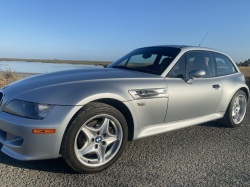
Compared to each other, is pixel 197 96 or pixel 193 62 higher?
pixel 193 62

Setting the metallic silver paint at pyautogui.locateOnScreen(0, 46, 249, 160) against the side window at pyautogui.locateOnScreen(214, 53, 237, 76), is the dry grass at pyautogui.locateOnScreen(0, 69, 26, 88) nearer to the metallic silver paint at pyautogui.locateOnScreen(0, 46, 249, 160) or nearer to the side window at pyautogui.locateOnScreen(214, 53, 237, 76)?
the metallic silver paint at pyautogui.locateOnScreen(0, 46, 249, 160)

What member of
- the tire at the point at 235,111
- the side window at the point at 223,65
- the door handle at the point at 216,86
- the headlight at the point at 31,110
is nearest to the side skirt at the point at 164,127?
the door handle at the point at 216,86

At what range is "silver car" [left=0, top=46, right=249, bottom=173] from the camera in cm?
198

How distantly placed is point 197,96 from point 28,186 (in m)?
2.50

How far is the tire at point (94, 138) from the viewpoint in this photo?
2.05 meters

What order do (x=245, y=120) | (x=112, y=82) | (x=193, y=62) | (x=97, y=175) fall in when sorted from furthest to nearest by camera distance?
(x=245, y=120)
(x=193, y=62)
(x=112, y=82)
(x=97, y=175)

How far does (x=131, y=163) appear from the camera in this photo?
8.08 feet

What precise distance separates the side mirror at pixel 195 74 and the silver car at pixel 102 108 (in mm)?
14


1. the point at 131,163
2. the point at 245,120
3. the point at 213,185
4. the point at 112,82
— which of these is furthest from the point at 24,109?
the point at 245,120

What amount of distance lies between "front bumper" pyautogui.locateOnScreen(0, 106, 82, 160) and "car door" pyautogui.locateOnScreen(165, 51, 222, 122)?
1.41 m

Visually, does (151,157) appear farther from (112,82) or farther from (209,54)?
(209,54)

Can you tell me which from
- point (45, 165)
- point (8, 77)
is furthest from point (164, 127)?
point (8, 77)

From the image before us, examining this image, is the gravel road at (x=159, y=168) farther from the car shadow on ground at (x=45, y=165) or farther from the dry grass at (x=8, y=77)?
the dry grass at (x=8, y=77)

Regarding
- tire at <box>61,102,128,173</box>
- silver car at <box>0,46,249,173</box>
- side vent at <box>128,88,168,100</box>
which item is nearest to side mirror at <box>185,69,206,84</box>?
silver car at <box>0,46,249,173</box>
